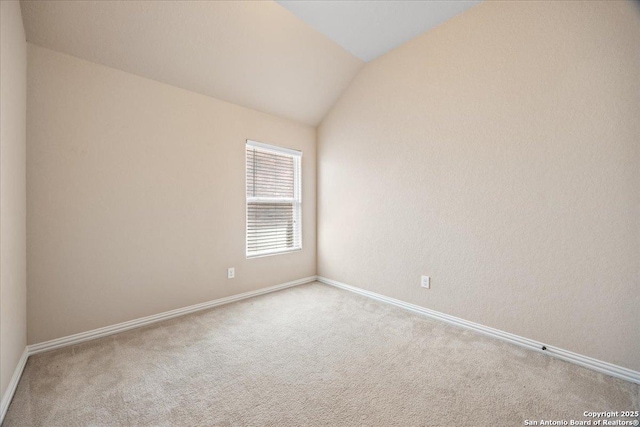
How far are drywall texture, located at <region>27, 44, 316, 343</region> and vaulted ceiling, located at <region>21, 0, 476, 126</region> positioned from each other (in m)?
0.17

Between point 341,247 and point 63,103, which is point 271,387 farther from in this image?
point 63,103

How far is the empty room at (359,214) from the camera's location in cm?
163

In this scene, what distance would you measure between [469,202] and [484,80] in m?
1.07

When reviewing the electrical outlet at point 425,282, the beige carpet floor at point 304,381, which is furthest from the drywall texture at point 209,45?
the electrical outlet at point 425,282

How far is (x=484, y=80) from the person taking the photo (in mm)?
2346

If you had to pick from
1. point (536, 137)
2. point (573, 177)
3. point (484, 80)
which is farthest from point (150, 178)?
point (573, 177)

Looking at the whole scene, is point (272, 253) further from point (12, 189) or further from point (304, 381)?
point (12, 189)

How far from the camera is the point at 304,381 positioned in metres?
1.73

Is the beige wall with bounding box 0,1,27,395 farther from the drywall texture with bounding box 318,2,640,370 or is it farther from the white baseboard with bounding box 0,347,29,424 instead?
the drywall texture with bounding box 318,2,640,370

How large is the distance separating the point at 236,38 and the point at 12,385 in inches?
118

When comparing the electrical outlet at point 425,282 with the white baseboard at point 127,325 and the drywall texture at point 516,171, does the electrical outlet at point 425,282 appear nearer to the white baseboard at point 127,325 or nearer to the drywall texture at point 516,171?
the drywall texture at point 516,171

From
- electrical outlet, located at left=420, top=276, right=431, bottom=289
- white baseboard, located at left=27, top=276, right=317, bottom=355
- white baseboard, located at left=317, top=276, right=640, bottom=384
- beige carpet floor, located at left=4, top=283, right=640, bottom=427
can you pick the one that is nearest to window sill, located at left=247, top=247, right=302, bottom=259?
white baseboard, located at left=27, top=276, right=317, bottom=355

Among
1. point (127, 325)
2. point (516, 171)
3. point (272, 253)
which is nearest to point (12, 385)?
point (127, 325)

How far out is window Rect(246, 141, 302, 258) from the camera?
11.1 feet
